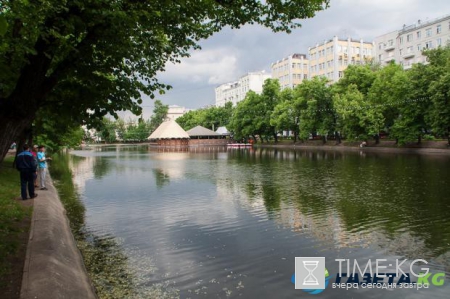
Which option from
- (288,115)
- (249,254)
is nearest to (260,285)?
(249,254)

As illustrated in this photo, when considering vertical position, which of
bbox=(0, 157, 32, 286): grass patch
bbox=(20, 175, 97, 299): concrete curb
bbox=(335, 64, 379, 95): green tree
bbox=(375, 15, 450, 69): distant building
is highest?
bbox=(375, 15, 450, 69): distant building

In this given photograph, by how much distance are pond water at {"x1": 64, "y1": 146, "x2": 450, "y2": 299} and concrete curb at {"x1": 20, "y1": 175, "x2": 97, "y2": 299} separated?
4.08ft

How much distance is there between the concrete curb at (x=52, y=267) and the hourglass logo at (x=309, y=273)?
3998mm

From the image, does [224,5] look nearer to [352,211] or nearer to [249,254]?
[249,254]

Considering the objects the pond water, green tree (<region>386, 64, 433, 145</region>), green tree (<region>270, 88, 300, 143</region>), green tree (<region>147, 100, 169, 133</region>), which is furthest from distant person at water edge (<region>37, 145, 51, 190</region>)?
green tree (<region>147, 100, 169, 133</region>)

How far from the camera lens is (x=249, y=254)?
9078mm

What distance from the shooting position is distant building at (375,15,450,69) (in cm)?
7269

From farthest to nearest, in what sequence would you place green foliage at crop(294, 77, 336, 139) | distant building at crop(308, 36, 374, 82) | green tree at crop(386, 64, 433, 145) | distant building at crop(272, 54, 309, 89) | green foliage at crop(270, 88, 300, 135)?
distant building at crop(272, 54, 309, 89) → distant building at crop(308, 36, 374, 82) → green foliage at crop(270, 88, 300, 135) → green foliage at crop(294, 77, 336, 139) → green tree at crop(386, 64, 433, 145)

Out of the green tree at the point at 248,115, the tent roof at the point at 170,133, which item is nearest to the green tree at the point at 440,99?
the green tree at the point at 248,115

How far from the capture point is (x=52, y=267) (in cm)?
690

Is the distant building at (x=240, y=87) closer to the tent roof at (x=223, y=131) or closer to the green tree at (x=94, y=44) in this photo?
the tent roof at (x=223, y=131)

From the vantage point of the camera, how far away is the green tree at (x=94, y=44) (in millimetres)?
6773

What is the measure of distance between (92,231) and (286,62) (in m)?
106

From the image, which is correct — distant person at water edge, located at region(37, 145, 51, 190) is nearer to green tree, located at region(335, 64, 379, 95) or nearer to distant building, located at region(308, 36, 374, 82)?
green tree, located at region(335, 64, 379, 95)
